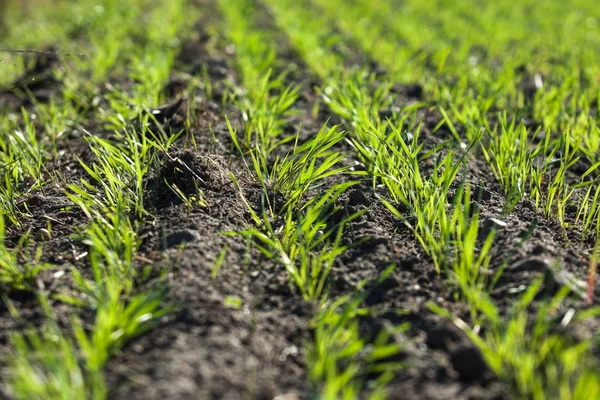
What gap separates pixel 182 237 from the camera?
1.96m

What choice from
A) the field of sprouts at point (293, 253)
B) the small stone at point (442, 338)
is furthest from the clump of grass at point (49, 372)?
the small stone at point (442, 338)

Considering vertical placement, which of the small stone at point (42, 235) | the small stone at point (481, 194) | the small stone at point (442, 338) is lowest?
the small stone at point (481, 194)

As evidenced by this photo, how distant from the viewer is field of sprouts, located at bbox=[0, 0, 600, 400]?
4.71ft

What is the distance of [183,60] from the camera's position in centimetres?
439

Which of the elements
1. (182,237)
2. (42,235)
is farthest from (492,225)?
(42,235)

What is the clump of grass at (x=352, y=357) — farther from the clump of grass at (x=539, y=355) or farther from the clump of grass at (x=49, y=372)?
the clump of grass at (x=49, y=372)

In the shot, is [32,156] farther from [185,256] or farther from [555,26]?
[555,26]

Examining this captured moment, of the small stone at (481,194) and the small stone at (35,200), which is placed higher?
the small stone at (35,200)

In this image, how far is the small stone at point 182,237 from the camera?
1946 millimetres

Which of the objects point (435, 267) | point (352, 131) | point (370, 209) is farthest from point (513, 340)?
point (352, 131)

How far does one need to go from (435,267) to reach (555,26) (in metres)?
5.09

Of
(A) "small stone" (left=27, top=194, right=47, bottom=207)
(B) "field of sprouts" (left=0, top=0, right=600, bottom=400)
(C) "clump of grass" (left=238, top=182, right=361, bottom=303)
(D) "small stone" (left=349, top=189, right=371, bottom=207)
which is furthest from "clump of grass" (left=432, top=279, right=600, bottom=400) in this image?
(A) "small stone" (left=27, top=194, right=47, bottom=207)

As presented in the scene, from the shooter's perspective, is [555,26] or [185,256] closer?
[185,256]

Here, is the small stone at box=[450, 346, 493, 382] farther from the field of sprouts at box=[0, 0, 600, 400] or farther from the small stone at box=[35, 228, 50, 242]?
the small stone at box=[35, 228, 50, 242]
